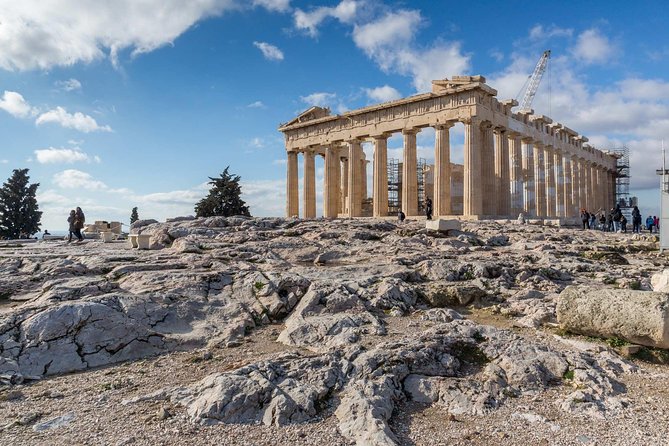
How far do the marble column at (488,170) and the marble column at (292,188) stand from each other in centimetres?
1745

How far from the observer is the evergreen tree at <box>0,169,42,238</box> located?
1553 inches

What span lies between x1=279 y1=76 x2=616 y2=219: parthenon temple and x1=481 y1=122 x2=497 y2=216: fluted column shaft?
0.22ft

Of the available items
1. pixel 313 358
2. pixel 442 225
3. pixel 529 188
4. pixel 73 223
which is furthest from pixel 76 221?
pixel 529 188

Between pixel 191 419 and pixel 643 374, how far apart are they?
5.86 metres

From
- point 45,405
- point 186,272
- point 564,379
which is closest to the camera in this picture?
point 45,405

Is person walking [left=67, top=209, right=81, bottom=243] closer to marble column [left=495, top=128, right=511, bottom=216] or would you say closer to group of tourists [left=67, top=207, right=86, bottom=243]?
group of tourists [left=67, top=207, right=86, bottom=243]

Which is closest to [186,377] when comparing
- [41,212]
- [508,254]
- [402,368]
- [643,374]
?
[402,368]

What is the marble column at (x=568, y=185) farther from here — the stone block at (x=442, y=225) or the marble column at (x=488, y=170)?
the stone block at (x=442, y=225)

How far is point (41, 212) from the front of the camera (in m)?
41.8

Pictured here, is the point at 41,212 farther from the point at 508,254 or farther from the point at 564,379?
the point at 564,379

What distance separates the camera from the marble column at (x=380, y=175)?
33000mm

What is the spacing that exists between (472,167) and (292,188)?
59.5 ft

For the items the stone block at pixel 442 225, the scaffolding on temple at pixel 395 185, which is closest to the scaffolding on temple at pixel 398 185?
the scaffolding on temple at pixel 395 185

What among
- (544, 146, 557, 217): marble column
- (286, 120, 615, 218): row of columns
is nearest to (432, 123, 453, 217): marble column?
(286, 120, 615, 218): row of columns
